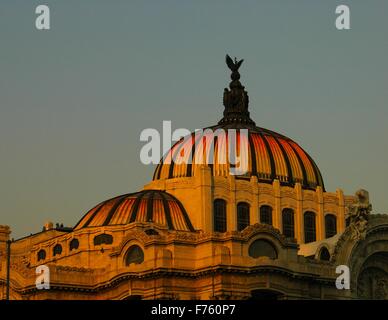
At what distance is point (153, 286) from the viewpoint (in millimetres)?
107375

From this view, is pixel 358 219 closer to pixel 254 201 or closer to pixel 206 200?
pixel 254 201

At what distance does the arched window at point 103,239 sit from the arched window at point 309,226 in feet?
67.1

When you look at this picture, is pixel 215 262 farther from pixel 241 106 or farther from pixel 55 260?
pixel 241 106

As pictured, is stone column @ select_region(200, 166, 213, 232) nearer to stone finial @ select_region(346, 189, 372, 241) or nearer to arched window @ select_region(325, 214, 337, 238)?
stone finial @ select_region(346, 189, 372, 241)

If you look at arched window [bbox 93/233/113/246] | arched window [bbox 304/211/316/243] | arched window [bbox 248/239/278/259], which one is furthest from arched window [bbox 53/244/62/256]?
arched window [bbox 304/211/316/243]

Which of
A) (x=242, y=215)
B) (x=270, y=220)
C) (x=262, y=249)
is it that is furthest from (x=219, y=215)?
(x=262, y=249)

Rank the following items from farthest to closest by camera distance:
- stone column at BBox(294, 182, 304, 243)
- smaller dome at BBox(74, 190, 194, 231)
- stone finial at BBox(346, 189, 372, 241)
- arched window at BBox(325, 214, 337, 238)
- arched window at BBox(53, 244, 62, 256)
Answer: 1. arched window at BBox(325, 214, 337, 238)
2. stone column at BBox(294, 182, 304, 243)
3. arched window at BBox(53, 244, 62, 256)
4. smaller dome at BBox(74, 190, 194, 231)
5. stone finial at BBox(346, 189, 372, 241)

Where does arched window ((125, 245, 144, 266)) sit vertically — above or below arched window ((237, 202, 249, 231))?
below

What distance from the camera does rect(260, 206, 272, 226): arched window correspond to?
4963 inches

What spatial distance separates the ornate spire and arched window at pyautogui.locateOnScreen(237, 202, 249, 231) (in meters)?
12.1

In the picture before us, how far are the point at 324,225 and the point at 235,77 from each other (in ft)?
62.5

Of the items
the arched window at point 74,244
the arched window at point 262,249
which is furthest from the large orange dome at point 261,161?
the arched window at point 262,249
